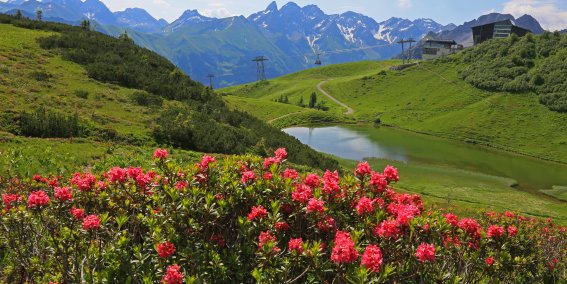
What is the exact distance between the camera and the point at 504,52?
155250 mm

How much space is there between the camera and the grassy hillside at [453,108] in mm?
107812

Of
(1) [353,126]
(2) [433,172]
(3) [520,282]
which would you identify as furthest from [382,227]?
(1) [353,126]

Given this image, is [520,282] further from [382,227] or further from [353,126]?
[353,126]

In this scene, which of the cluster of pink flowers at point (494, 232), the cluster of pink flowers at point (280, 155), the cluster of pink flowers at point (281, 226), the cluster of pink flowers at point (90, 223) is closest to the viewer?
the cluster of pink flowers at point (90, 223)

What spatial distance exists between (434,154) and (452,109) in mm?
51102

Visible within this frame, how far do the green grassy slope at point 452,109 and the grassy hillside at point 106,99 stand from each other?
76.2 meters

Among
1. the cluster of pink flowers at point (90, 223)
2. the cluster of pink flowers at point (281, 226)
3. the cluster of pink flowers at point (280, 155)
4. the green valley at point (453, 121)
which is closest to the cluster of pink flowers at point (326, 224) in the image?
the cluster of pink flowers at point (281, 226)

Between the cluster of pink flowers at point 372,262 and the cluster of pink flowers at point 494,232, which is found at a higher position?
the cluster of pink flowers at point 372,262

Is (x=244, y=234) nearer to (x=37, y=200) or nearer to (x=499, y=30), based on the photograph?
(x=37, y=200)

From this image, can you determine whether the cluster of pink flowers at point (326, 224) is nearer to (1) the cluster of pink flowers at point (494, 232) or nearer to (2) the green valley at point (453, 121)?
(1) the cluster of pink flowers at point (494, 232)

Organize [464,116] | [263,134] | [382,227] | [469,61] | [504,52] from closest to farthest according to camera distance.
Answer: [382,227] → [263,134] → [464,116] → [504,52] → [469,61]

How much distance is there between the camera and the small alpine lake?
78750 millimetres

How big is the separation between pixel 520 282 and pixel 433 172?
67.6m

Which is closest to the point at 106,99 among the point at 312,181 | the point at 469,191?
the point at 312,181
